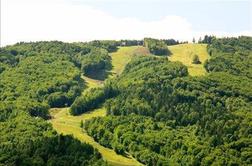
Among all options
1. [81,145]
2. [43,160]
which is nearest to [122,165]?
[81,145]

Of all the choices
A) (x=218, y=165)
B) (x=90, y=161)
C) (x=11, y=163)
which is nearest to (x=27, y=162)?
(x=11, y=163)

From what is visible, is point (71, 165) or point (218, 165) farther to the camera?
point (218, 165)

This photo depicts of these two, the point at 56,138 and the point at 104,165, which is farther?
the point at 56,138

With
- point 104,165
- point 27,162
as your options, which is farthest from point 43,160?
point 104,165

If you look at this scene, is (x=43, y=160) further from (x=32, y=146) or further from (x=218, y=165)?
(x=218, y=165)

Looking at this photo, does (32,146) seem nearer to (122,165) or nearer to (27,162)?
(27,162)

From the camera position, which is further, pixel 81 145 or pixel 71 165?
pixel 81 145

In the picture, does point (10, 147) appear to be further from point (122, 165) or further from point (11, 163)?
point (122, 165)
